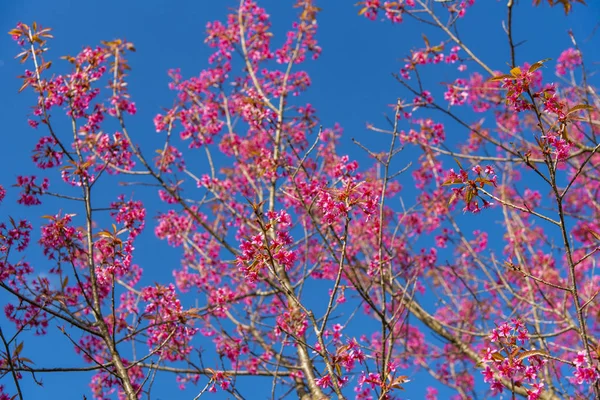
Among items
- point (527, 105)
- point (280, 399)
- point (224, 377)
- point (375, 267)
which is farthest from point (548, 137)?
point (280, 399)

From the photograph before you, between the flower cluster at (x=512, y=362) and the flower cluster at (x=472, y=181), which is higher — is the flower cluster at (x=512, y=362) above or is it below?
below

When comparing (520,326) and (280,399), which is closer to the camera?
(520,326)

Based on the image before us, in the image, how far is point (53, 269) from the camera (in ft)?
15.7

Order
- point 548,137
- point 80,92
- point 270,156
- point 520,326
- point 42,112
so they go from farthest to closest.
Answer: point 270,156, point 80,92, point 42,112, point 520,326, point 548,137

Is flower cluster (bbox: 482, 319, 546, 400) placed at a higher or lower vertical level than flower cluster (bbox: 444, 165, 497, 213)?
lower

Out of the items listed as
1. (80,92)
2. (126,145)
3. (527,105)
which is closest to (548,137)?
(527,105)

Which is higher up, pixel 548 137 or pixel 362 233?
pixel 362 233

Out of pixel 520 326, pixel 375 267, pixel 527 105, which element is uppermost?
pixel 375 267

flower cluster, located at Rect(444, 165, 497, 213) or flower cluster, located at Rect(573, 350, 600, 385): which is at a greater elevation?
flower cluster, located at Rect(444, 165, 497, 213)

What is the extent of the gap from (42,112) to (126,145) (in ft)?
2.87

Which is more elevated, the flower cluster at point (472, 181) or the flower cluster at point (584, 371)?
the flower cluster at point (472, 181)

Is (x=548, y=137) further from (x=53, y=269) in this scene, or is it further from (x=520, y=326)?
(x=53, y=269)

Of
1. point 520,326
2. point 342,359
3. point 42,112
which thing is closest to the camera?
point 520,326

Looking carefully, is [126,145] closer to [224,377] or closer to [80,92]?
[80,92]
